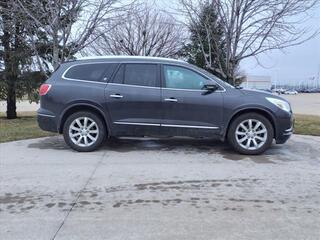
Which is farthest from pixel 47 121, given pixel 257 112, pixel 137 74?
pixel 257 112

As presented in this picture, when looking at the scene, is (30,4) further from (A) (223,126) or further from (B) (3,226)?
(B) (3,226)

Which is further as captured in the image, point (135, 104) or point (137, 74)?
point (137, 74)

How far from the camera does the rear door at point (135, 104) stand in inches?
342

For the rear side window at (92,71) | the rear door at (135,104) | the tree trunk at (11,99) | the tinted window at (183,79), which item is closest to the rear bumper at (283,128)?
the tinted window at (183,79)

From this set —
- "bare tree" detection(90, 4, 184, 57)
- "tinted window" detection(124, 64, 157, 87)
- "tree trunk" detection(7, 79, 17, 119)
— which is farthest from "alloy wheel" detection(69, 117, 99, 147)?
"bare tree" detection(90, 4, 184, 57)

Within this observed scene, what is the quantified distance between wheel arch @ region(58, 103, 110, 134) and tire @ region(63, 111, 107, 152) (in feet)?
0.24

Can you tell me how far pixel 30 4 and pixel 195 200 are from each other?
11.5 m

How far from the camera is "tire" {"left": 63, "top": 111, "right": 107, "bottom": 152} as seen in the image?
8758mm

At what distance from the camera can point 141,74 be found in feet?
29.0

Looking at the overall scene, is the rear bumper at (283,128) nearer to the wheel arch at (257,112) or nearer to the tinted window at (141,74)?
the wheel arch at (257,112)

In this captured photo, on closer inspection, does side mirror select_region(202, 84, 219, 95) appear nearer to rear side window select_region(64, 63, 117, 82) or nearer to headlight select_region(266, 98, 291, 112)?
headlight select_region(266, 98, 291, 112)

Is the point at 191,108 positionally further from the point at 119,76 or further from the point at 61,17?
the point at 61,17

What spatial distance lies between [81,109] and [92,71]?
2.42ft

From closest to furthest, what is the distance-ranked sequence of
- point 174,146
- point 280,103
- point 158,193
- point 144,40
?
point 158,193
point 280,103
point 174,146
point 144,40
